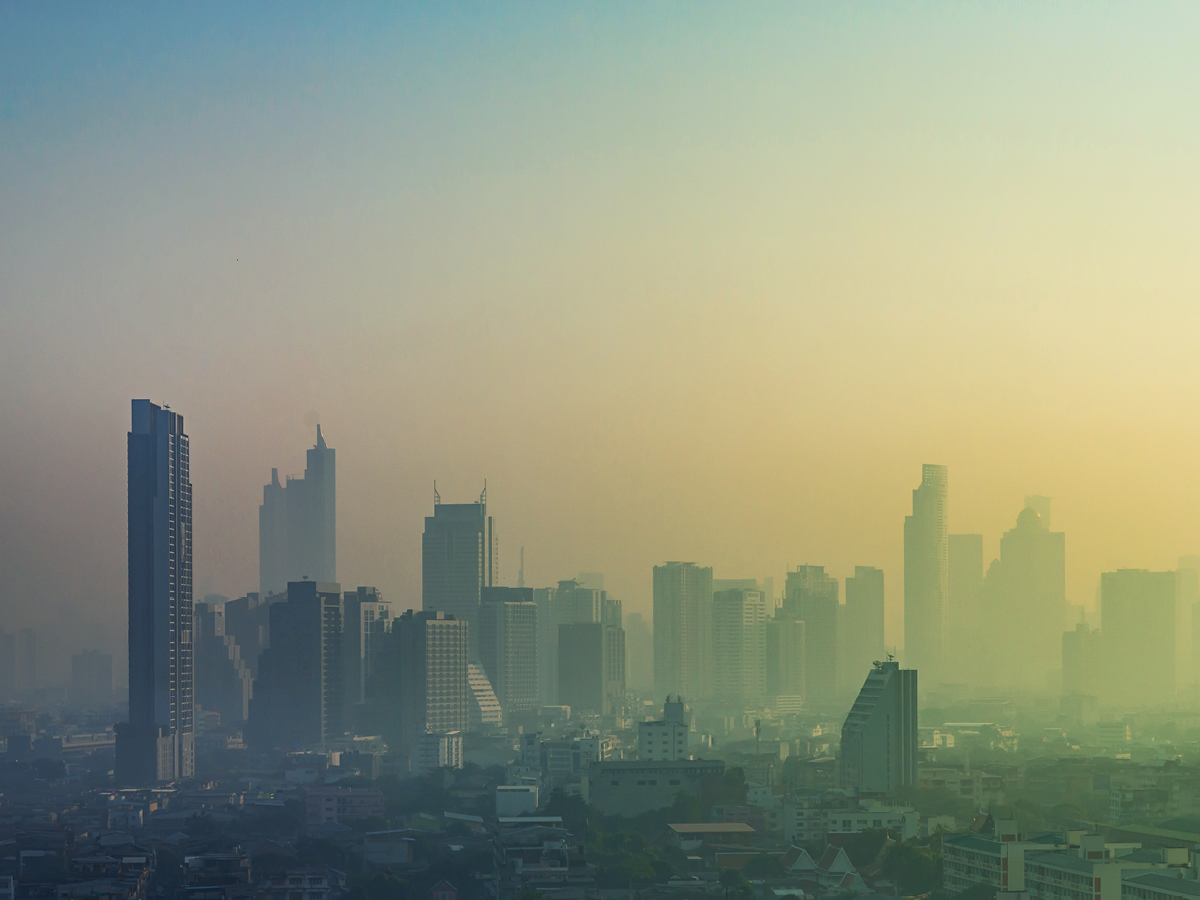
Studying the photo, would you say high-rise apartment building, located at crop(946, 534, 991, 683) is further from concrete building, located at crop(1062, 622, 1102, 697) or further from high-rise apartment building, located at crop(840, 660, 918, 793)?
high-rise apartment building, located at crop(840, 660, 918, 793)

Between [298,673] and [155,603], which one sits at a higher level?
[155,603]

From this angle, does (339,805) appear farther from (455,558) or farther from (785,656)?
(785,656)

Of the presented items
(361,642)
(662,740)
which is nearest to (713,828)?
(662,740)

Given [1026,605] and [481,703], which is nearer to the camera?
[481,703]

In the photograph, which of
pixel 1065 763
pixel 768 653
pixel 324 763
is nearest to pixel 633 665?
pixel 768 653

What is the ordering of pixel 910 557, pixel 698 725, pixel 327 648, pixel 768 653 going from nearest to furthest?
pixel 327 648, pixel 698 725, pixel 768 653, pixel 910 557

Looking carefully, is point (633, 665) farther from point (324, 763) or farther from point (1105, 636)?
point (324, 763)

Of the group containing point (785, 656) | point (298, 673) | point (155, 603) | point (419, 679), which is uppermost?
point (155, 603)
